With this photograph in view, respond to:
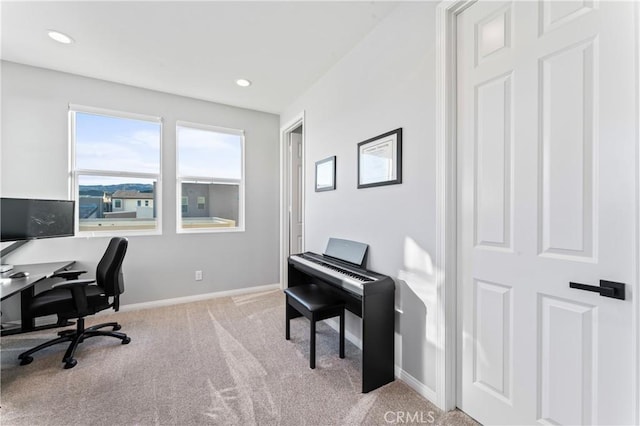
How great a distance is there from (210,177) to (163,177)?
57cm

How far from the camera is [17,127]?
270 cm

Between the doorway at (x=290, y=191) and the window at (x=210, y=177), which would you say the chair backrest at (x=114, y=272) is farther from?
the doorway at (x=290, y=191)

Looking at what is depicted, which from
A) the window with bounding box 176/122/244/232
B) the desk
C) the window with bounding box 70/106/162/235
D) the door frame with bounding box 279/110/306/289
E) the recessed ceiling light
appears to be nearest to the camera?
the desk

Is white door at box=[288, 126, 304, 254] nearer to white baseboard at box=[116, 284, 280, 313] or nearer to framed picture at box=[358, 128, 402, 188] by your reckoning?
white baseboard at box=[116, 284, 280, 313]

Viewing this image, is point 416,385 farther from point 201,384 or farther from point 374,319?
point 201,384

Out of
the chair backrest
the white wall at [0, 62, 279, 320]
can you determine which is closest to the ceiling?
the white wall at [0, 62, 279, 320]

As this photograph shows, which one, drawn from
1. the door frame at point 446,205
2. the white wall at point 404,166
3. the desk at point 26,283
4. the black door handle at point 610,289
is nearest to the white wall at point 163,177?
the desk at point 26,283

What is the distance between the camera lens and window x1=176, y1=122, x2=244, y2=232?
3.57 m

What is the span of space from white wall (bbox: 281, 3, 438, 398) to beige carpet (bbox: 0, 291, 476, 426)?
14.7 inches

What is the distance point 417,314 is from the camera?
1797 mm

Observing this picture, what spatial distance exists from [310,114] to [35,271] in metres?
3.11

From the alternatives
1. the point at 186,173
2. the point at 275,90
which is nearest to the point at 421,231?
the point at 275,90

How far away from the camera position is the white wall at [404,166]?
1.71 meters

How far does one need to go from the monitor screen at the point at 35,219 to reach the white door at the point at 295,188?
8.34 feet
